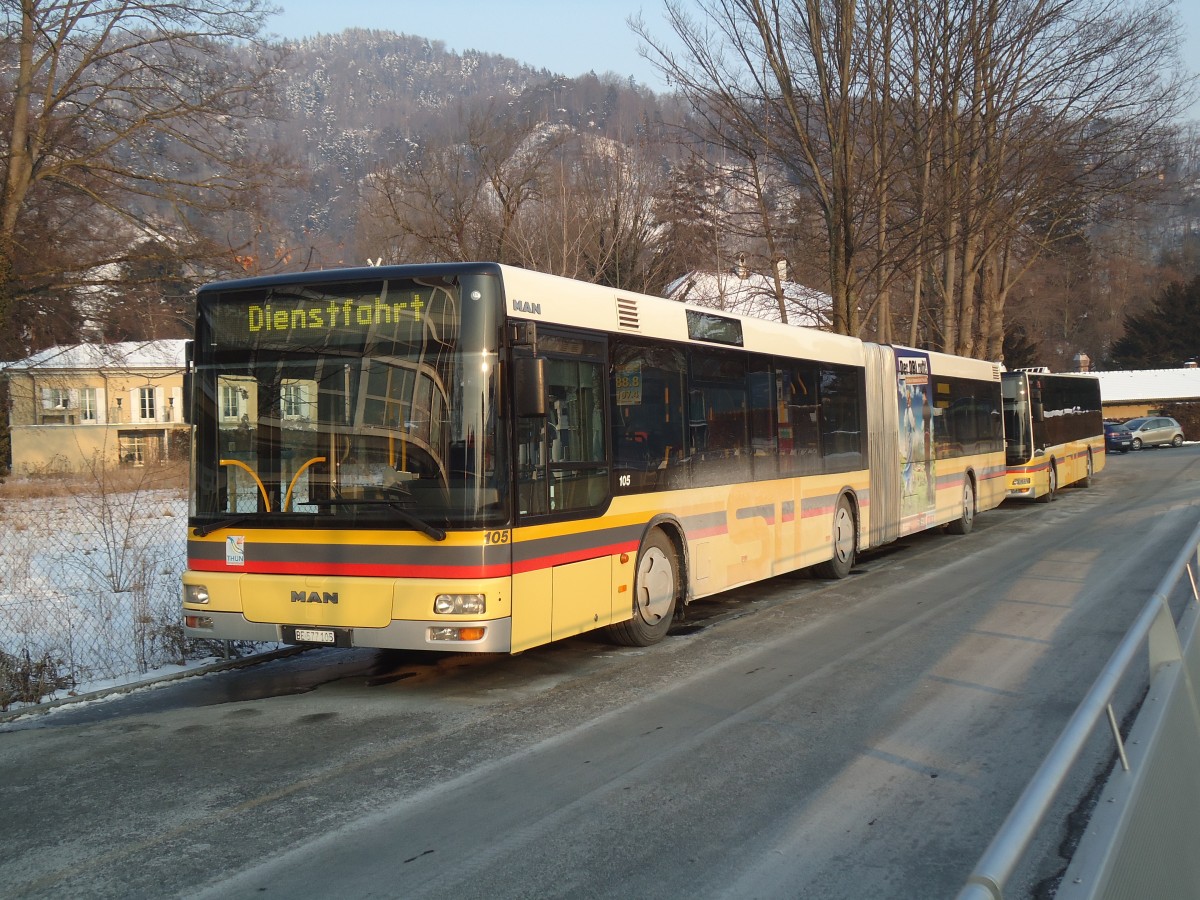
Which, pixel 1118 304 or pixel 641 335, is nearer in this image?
pixel 641 335

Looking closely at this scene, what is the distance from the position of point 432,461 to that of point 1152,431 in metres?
54.2

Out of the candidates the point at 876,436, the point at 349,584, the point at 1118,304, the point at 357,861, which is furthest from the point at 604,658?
the point at 1118,304

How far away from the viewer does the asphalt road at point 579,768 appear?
470 cm

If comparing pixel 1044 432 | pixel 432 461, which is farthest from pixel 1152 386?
pixel 432 461

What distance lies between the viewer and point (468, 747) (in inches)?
262

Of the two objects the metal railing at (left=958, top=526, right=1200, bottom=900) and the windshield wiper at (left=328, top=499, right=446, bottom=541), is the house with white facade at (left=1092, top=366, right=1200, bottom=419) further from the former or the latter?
the metal railing at (left=958, top=526, right=1200, bottom=900)

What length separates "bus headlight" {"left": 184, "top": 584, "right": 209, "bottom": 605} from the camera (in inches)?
323

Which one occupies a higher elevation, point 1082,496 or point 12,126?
point 12,126

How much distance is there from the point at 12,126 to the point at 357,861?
708 inches

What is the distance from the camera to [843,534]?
571 inches

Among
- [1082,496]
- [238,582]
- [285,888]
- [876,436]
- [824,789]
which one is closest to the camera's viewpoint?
[285,888]

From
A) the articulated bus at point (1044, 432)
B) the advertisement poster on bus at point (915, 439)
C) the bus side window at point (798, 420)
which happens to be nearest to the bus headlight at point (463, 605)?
the bus side window at point (798, 420)

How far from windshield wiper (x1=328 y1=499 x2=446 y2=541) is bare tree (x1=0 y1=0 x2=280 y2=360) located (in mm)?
13122

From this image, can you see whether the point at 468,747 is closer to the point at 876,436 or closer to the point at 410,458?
the point at 410,458
